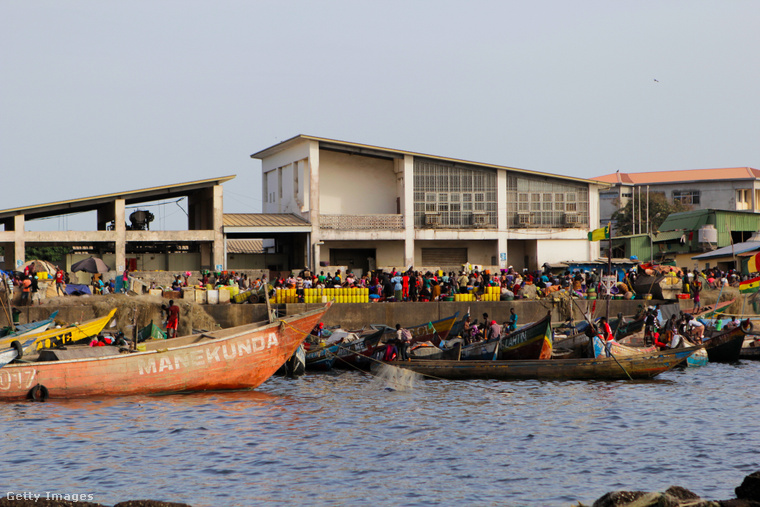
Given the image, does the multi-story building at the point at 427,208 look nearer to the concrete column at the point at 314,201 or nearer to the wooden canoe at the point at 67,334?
the concrete column at the point at 314,201

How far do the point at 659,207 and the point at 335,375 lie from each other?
45.8 metres

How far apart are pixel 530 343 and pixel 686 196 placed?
5212 centimetres

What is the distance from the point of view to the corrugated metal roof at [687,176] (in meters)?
69.2

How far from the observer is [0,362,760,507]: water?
12.0 metres

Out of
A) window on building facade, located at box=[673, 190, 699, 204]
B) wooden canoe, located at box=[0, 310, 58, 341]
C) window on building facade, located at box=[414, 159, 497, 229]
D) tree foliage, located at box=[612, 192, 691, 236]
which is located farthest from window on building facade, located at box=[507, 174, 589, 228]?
window on building facade, located at box=[673, 190, 699, 204]

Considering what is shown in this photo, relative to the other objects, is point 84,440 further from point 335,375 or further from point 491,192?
point 491,192

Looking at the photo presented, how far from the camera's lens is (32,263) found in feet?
106

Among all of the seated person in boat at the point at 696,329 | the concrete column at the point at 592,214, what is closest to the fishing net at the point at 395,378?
the seated person in boat at the point at 696,329

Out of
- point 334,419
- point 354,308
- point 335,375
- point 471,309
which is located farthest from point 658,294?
point 334,419

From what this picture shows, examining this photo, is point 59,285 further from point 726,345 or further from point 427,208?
point 726,345

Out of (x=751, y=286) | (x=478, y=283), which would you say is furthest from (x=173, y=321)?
(x=751, y=286)

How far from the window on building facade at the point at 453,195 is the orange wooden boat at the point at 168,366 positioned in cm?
2070

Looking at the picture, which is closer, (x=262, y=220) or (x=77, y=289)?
(x=77, y=289)

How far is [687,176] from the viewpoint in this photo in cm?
7119
